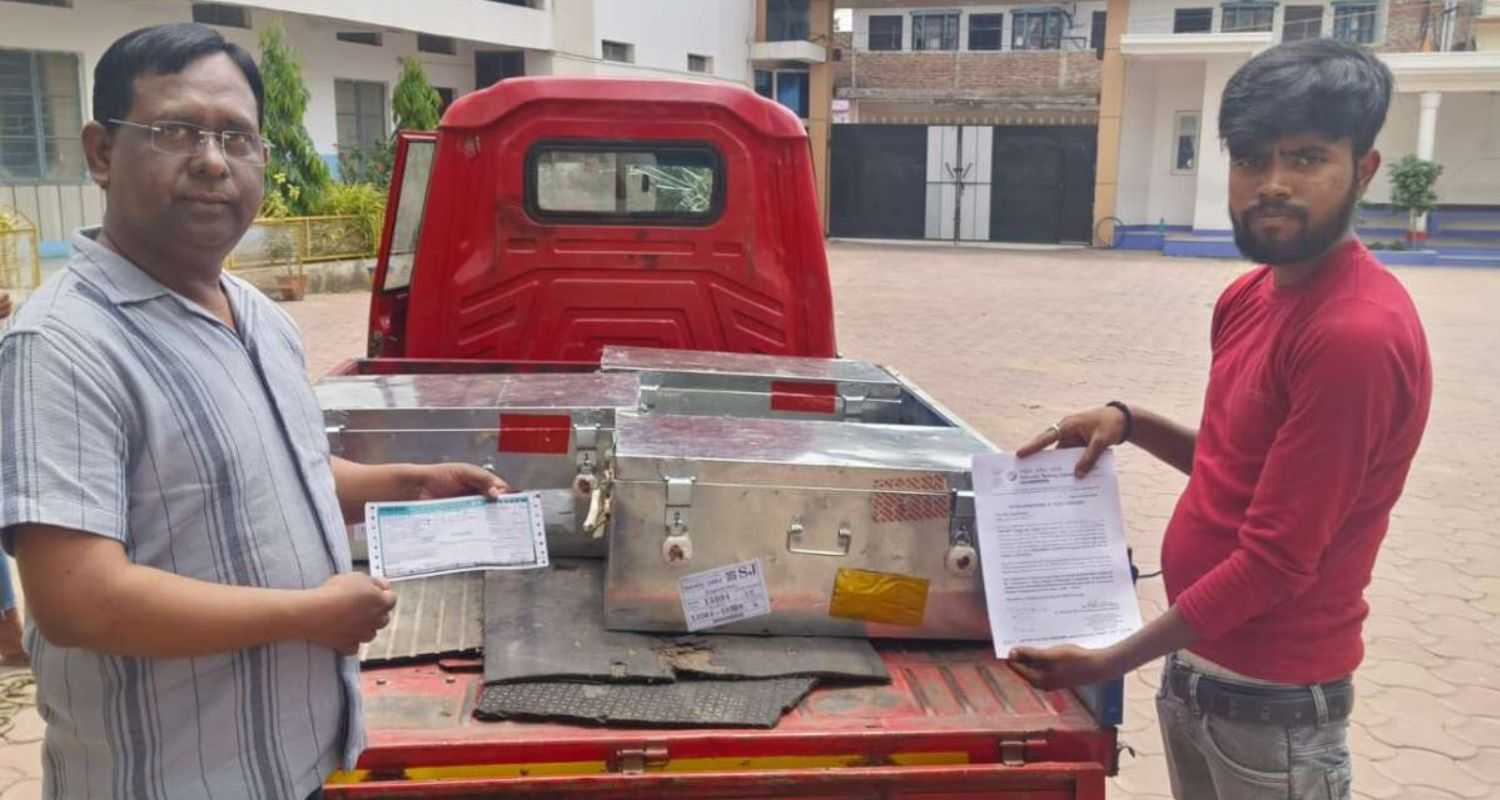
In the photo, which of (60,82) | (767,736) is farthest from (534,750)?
(60,82)

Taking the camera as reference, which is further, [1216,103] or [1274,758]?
[1216,103]

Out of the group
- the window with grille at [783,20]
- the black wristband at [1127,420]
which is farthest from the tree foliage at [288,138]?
the window with grille at [783,20]

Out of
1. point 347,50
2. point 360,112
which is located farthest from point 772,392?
point 360,112

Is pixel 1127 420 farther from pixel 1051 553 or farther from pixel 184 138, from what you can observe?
pixel 184 138

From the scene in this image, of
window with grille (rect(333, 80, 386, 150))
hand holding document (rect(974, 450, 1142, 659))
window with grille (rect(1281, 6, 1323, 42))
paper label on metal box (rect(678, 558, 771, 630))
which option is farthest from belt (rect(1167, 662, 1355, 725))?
window with grille (rect(1281, 6, 1323, 42))

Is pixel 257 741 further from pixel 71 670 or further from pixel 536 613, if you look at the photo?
pixel 536 613

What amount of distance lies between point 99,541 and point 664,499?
958 millimetres

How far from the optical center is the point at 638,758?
180 cm

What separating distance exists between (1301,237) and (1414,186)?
2090cm

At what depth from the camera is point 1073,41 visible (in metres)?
25.4

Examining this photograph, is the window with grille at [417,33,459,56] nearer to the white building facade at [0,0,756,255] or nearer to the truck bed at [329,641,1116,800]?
the white building facade at [0,0,756,255]

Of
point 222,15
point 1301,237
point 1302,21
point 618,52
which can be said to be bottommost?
point 1301,237

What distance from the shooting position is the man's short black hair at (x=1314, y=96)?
168 centimetres

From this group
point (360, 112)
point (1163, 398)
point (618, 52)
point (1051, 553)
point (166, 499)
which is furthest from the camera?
point (618, 52)
